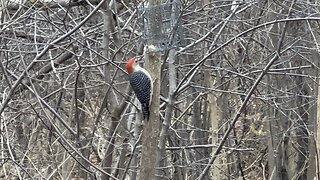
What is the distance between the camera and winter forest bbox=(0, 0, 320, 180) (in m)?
4.82

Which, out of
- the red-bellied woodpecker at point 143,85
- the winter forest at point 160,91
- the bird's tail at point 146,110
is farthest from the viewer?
the winter forest at point 160,91

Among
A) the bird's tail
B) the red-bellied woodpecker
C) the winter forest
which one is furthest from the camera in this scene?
the winter forest

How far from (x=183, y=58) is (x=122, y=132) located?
1710 mm

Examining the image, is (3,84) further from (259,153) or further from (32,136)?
(259,153)

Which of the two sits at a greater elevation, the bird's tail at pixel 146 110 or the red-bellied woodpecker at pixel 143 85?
the red-bellied woodpecker at pixel 143 85

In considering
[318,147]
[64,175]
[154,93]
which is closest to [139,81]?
[154,93]

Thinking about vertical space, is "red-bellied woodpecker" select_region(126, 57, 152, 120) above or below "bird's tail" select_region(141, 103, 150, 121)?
above

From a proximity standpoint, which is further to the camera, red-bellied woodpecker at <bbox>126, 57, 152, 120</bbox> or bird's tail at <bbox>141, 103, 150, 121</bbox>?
bird's tail at <bbox>141, 103, 150, 121</bbox>

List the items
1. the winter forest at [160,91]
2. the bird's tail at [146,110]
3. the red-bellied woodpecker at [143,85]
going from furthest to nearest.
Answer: the winter forest at [160,91], the bird's tail at [146,110], the red-bellied woodpecker at [143,85]

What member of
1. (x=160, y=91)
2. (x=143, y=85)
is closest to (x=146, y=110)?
(x=143, y=85)

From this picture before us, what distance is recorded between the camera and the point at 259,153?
8906mm

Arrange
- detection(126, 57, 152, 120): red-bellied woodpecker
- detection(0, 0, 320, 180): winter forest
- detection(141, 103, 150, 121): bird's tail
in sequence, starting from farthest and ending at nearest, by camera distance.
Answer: detection(0, 0, 320, 180): winter forest
detection(141, 103, 150, 121): bird's tail
detection(126, 57, 152, 120): red-bellied woodpecker

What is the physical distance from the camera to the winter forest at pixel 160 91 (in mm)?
4824

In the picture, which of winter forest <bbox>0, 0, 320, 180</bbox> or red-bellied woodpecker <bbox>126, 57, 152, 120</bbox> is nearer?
red-bellied woodpecker <bbox>126, 57, 152, 120</bbox>
